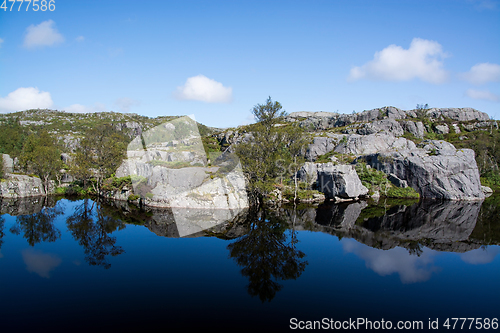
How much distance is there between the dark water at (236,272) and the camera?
11.9m

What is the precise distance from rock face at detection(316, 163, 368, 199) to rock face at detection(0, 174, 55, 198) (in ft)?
158

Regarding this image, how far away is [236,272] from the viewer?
1633 cm

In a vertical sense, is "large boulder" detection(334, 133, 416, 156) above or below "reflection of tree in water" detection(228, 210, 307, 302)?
above

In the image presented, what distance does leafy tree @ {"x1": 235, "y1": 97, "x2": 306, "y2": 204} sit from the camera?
36.1 metres

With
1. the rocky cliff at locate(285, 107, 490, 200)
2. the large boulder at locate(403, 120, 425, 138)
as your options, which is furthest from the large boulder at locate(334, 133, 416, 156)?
the large boulder at locate(403, 120, 425, 138)

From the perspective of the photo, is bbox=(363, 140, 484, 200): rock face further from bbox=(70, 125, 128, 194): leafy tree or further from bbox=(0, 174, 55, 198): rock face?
bbox=(0, 174, 55, 198): rock face

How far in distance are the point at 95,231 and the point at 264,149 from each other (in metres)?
22.5

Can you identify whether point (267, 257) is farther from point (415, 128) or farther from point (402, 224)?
point (415, 128)

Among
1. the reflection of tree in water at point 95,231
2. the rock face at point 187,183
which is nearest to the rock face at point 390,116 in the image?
the rock face at point 187,183

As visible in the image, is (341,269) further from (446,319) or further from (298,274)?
(446,319)

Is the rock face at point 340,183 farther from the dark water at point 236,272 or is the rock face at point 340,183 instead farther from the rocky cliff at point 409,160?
the dark water at point 236,272

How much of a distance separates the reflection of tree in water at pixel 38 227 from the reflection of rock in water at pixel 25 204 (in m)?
2.07

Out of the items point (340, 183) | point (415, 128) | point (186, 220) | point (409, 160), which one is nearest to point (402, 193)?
point (409, 160)

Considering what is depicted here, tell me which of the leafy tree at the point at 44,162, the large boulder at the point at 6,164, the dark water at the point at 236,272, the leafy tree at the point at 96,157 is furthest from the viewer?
the large boulder at the point at 6,164
